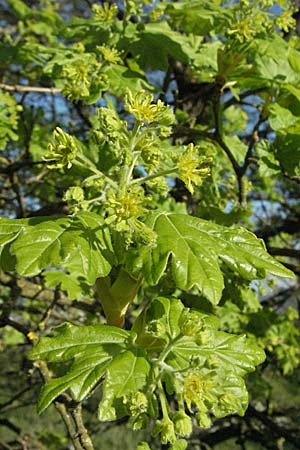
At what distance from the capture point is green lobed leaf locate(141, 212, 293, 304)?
1.42 metres

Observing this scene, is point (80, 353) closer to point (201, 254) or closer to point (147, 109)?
point (201, 254)

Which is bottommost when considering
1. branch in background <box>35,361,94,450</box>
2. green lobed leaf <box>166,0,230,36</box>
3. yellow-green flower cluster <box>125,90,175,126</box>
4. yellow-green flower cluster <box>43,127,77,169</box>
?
branch in background <box>35,361,94,450</box>

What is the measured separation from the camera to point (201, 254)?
1.46 m

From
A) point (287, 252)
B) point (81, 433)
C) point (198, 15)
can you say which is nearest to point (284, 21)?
point (198, 15)

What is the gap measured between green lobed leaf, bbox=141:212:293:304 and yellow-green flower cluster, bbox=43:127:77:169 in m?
0.29

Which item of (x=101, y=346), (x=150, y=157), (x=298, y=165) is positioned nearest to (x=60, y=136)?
(x=150, y=157)

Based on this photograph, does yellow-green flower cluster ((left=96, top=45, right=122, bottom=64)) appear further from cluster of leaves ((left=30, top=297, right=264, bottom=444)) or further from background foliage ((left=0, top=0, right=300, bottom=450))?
cluster of leaves ((left=30, top=297, right=264, bottom=444))

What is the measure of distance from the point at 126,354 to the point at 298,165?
52.4 inches

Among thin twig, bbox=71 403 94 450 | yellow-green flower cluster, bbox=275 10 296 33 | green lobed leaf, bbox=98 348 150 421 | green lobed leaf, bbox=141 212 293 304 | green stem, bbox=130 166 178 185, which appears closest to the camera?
green lobed leaf, bbox=98 348 150 421

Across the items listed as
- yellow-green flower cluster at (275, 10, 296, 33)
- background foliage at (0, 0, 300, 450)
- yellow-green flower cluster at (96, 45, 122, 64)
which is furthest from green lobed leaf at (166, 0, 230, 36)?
yellow-green flower cluster at (96, 45, 122, 64)

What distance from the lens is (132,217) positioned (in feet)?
4.74

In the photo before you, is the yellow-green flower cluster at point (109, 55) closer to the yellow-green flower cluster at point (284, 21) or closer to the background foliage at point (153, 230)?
the background foliage at point (153, 230)

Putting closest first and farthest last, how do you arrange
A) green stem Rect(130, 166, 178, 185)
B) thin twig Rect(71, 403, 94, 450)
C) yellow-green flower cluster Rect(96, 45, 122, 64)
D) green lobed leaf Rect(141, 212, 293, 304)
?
green lobed leaf Rect(141, 212, 293, 304), green stem Rect(130, 166, 178, 185), thin twig Rect(71, 403, 94, 450), yellow-green flower cluster Rect(96, 45, 122, 64)

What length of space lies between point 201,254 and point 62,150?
49 cm
